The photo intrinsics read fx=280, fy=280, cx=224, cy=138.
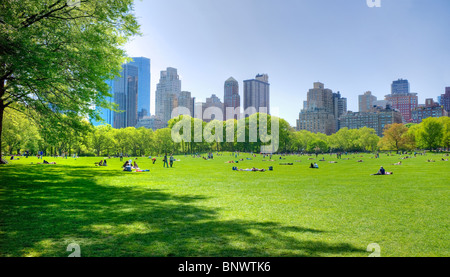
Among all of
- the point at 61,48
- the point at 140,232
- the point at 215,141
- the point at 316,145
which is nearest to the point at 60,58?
the point at 61,48

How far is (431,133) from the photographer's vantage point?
3848 inches

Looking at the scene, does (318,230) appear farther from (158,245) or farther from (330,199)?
(330,199)

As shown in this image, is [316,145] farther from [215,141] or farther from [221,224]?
[221,224]

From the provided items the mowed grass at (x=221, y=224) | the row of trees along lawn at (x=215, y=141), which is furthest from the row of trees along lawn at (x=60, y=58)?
the row of trees along lawn at (x=215, y=141)

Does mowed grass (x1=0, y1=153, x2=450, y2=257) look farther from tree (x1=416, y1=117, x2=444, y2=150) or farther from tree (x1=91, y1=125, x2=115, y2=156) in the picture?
tree (x1=416, y1=117, x2=444, y2=150)

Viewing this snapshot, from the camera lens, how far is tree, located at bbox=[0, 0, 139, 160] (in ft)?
45.6

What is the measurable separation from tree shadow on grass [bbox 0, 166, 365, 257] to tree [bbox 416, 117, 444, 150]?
11206cm

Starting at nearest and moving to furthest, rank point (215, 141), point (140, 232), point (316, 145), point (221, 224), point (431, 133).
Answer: point (140, 232)
point (221, 224)
point (431, 133)
point (215, 141)
point (316, 145)

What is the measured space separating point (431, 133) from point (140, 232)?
4612 inches

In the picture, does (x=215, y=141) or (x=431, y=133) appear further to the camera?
(x=215, y=141)

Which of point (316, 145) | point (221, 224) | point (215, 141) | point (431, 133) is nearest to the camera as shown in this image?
point (221, 224)

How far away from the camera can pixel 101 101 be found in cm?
2261
